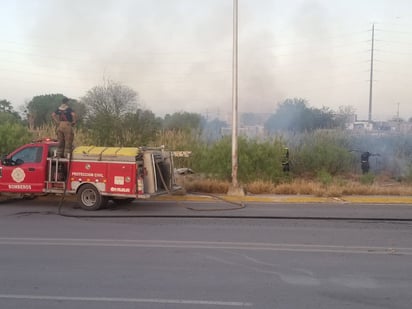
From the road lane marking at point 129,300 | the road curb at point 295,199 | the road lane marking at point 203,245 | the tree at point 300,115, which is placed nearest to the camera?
the road lane marking at point 129,300

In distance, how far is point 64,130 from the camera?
13406 millimetres

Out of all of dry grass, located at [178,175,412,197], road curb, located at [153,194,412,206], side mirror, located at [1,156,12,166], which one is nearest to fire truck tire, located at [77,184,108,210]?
side mirror, located at [1,156,12,166]

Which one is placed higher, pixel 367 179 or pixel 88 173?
pixel 88 173

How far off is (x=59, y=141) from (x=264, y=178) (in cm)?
796

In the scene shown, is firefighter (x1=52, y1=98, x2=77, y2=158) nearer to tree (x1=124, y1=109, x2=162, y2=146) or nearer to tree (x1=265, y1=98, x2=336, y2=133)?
tree (x1=124, y1=109, x2=162, y2=146)

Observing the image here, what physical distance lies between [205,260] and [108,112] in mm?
14655

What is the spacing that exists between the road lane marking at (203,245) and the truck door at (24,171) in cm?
423

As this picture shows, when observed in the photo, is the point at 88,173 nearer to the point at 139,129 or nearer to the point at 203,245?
the point at 203,245

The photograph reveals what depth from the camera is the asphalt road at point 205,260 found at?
557 cm

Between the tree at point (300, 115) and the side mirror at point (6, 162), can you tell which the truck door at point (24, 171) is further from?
the tree at point (300, 115)

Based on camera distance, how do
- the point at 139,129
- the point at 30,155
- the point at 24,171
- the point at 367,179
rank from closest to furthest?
the point at 24,171, the point at 30,155, the point at 367,179, the point at 139,129

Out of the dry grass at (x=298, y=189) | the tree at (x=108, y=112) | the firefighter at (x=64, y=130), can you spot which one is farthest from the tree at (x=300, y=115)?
the firefighter at (x=64, y=130)

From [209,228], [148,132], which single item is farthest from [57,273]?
[148,132]

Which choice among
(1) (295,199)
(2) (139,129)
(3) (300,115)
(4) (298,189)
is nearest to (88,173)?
(1) (295,199)
